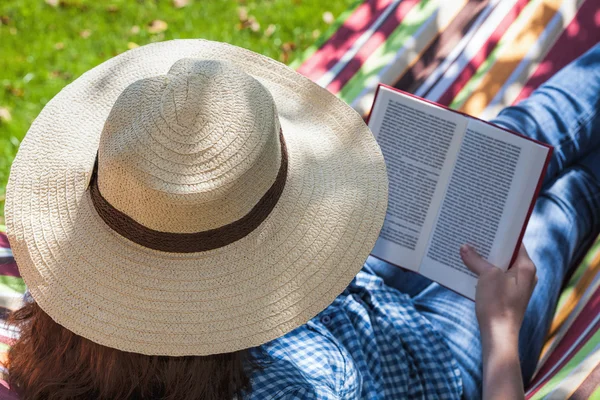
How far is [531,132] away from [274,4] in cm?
195

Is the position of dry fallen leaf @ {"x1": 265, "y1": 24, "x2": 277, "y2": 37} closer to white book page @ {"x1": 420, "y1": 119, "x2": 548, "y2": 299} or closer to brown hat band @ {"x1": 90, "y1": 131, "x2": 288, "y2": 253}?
white book page @ {"x1": 420, "y1": 119, "x2": 548, "y2": 299}

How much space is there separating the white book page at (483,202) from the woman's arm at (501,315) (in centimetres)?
4

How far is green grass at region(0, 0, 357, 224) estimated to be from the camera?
3.46 meters

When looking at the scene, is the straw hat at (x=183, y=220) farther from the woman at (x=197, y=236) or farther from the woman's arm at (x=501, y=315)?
the woman's arm at (x=501, y=315)

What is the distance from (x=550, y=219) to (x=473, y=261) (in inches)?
17.6

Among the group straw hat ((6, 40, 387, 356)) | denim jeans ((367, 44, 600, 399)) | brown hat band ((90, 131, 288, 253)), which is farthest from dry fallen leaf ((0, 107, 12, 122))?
brown hat band ((90, 131, 288, 253))

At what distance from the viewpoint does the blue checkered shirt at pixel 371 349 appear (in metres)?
1.72

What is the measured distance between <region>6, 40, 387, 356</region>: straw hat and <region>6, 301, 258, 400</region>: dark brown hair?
0.24 ft

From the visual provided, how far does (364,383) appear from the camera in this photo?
1.86m

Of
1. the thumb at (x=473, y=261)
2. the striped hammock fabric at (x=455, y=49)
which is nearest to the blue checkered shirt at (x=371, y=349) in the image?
the thumb at (x=473, y=261)

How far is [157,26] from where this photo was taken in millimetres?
3656

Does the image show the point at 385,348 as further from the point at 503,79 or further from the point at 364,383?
the point at 503,79

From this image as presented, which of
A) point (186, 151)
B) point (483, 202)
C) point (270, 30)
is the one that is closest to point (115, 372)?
point (186, 151)

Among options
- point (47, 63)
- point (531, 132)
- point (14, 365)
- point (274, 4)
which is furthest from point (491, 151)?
point (47, 63)
